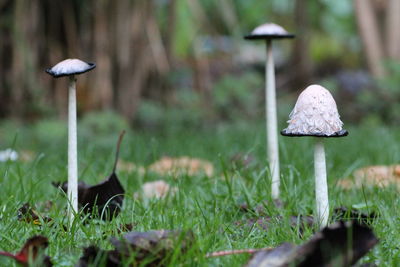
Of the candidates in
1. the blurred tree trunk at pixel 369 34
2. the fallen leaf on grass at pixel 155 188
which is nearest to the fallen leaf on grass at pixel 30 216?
the fallen leaf on grass at pixel 155 188

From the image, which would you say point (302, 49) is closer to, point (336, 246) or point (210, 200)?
point (210, 200)

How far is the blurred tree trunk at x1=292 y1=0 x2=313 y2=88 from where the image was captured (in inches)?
333

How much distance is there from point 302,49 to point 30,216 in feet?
24.0

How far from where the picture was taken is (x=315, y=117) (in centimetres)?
195

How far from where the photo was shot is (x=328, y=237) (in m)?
1.62

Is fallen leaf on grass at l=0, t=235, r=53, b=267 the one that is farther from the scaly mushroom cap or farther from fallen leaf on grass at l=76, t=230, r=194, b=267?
the scaly mushroom cap

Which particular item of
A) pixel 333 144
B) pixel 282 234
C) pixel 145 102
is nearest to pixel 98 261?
pixel 282 234

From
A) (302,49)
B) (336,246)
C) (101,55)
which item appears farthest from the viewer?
(302,49)

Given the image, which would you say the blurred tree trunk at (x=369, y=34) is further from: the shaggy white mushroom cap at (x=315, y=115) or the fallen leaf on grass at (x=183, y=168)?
the shaggy white mushroom cap at (x=315, y=115)

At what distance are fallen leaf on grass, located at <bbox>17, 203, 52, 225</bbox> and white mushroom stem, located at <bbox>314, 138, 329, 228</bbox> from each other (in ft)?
3.51

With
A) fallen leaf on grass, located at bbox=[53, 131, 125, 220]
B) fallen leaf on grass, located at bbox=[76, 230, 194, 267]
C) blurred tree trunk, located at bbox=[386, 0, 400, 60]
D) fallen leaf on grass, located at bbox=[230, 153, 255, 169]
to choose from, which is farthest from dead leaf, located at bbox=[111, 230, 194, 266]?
blurred tree trunk, located at bbox=[386, 0, 400, 60]

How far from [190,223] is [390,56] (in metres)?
6.83

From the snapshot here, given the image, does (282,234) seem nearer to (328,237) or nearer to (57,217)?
(328,237)

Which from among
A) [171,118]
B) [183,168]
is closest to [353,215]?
[183,168]
